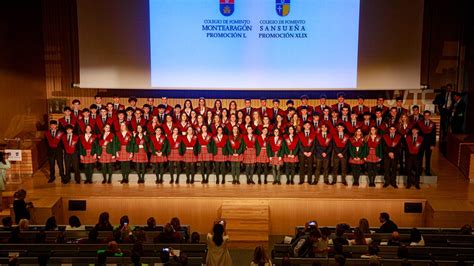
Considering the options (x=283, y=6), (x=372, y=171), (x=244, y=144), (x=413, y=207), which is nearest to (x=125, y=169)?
(x=244, y=144)

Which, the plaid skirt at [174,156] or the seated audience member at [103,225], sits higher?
the plaid skirt at [174,156]

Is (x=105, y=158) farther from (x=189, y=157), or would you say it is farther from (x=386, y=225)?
(x=386, y=225)

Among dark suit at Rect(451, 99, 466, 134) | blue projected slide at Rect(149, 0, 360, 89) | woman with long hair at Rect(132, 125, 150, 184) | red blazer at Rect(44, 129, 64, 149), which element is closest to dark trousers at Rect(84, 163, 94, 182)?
red blazer at Rect(44, 129, 64, 149)

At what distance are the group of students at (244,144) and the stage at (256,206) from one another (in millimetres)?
554

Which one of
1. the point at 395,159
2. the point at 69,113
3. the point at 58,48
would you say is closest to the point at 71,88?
the point at 58,48

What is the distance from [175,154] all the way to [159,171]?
1.54 ft

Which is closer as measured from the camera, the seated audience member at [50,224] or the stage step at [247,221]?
the seated audience member at [50,224]

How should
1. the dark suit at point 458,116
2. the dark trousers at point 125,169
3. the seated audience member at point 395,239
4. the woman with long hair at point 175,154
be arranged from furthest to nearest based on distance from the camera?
1. the dark suit at point 458,116
2. the dark trousers at point 125,169
3. the woman with long hair at point 175,154
4. the seated audience member at point 395,239

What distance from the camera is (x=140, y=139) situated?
12.1 m

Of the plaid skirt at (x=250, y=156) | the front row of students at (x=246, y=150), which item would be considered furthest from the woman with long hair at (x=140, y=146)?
the plaid skirt at (x=250, y=156)

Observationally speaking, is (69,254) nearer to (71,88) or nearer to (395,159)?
(395,159)

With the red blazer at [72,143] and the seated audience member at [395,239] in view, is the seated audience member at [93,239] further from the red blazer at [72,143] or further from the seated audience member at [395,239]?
the red blazer at [72,143]

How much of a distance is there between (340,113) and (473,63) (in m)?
3.53

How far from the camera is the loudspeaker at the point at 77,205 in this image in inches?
455
